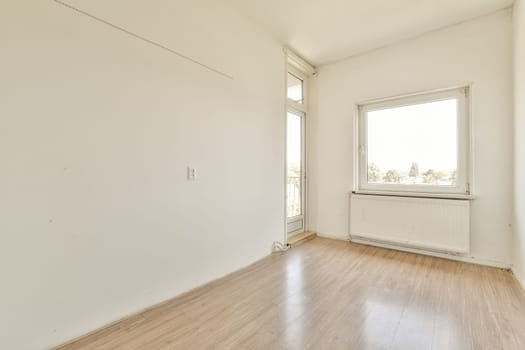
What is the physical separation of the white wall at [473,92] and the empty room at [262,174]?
19 mm

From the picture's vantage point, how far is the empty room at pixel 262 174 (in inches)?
62.4

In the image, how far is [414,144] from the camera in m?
3.56

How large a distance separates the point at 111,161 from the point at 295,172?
2.99 metres

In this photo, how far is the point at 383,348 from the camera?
160 cm

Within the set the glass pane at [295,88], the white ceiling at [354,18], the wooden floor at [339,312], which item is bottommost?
the wooden floor at [339,312]

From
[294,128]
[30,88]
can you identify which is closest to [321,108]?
[294,128]

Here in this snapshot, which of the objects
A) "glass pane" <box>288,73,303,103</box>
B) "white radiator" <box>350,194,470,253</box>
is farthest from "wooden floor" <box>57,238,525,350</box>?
"glass pane" <box>288,73,303,103</box>

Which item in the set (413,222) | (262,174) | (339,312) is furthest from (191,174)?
(413,222)

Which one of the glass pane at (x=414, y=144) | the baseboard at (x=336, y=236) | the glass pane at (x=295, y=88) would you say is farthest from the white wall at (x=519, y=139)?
the glass pane at (x=295, y=88)

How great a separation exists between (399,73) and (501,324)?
3169 mm

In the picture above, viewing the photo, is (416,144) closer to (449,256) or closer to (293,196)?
(449,256)

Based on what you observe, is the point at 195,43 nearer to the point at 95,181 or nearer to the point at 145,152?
the point at 145,152

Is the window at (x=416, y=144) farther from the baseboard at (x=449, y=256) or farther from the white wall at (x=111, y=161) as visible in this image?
the white wall at (x=111, y=161)

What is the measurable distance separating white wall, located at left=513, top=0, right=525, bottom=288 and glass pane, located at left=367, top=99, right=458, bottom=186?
0.59 meters
